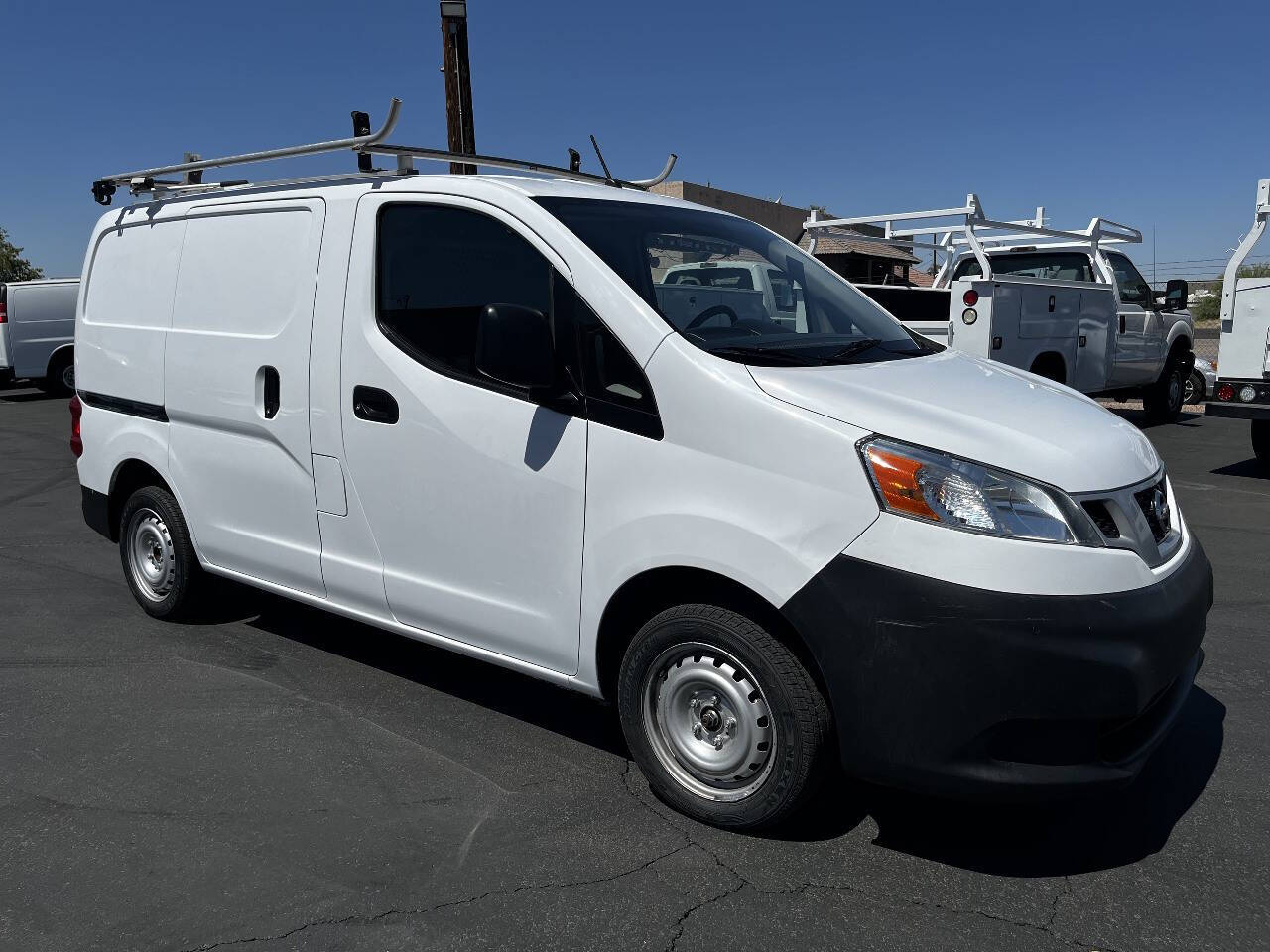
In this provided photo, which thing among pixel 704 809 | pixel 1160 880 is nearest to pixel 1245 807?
pixel 1160 880

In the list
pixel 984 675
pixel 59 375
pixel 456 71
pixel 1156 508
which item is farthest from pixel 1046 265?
pixel 59 375

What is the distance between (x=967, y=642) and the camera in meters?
2.75

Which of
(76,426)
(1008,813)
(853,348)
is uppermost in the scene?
(853,348)

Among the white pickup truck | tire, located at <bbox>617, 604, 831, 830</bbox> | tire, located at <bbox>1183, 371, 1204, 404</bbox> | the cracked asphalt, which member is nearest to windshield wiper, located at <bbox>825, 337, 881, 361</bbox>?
tire, located at <bbox>617, 604, 831, 830</bbox>

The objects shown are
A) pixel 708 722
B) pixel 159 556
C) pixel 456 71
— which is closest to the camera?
pixel 708 722

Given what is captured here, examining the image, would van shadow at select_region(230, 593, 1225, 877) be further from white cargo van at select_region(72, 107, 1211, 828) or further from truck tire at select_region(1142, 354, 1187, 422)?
truck tire at select_region(1142, 354, 1187, 422)

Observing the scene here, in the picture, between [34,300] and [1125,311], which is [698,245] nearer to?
[1125,311]

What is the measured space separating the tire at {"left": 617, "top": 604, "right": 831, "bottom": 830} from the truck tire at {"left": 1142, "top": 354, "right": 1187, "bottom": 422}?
12236mm

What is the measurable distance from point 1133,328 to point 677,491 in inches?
436

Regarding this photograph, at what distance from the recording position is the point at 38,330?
61.6 ft

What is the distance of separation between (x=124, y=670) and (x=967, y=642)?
370cm

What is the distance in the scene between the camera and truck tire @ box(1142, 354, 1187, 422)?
13836 millimetres

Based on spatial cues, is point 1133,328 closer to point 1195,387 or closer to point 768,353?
point 1195,387

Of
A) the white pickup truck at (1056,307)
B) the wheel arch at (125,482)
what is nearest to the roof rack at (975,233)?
the white pickup truck at (1056,307)
